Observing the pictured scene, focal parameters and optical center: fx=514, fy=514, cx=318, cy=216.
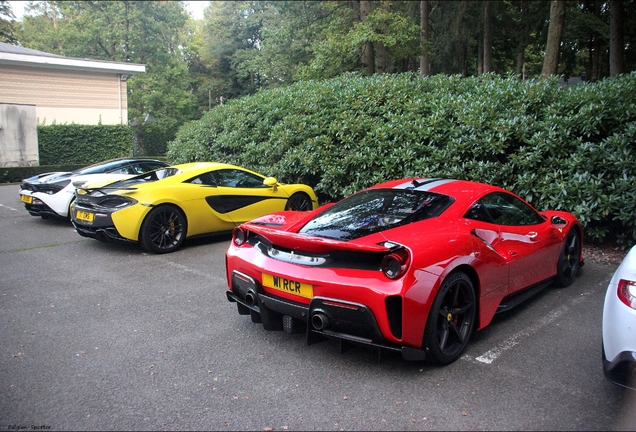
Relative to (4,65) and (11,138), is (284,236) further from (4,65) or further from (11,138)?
(4,65)

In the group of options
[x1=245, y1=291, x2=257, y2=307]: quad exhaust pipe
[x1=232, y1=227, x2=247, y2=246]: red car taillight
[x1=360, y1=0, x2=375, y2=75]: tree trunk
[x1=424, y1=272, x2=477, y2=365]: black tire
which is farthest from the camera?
[x1=360, y1=0, x2=375, y2=75]: tree trunk

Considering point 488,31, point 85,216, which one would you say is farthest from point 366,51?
point 85,216

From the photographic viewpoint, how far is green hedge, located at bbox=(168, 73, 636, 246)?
23.3 feet

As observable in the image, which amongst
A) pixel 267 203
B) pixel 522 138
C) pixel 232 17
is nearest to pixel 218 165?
pixel 267 203

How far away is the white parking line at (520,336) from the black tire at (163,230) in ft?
16.1

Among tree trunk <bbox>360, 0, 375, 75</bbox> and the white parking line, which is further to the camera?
tree trunk <bbox>360, 0, 375, 75</bbox>

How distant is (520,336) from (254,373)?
2233 mm

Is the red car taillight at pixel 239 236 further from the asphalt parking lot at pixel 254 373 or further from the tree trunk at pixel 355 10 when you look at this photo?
the tree trunk at pixel 355 10

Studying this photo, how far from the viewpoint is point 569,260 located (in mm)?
5703

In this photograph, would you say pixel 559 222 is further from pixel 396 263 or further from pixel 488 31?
pixel 488 31

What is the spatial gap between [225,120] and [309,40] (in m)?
14.8

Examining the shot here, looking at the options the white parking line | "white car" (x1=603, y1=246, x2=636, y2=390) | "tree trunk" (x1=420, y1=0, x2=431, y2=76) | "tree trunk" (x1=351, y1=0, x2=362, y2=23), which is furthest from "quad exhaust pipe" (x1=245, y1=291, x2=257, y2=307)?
"tree trunk" (x1=351, y1=0, x2=362, y2=23)

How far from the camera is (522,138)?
7.83 metres

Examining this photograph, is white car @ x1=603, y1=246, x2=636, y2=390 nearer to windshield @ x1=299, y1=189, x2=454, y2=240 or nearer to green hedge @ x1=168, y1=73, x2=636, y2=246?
windshield @ x1=299, y1=189, x2=454, y2=240
